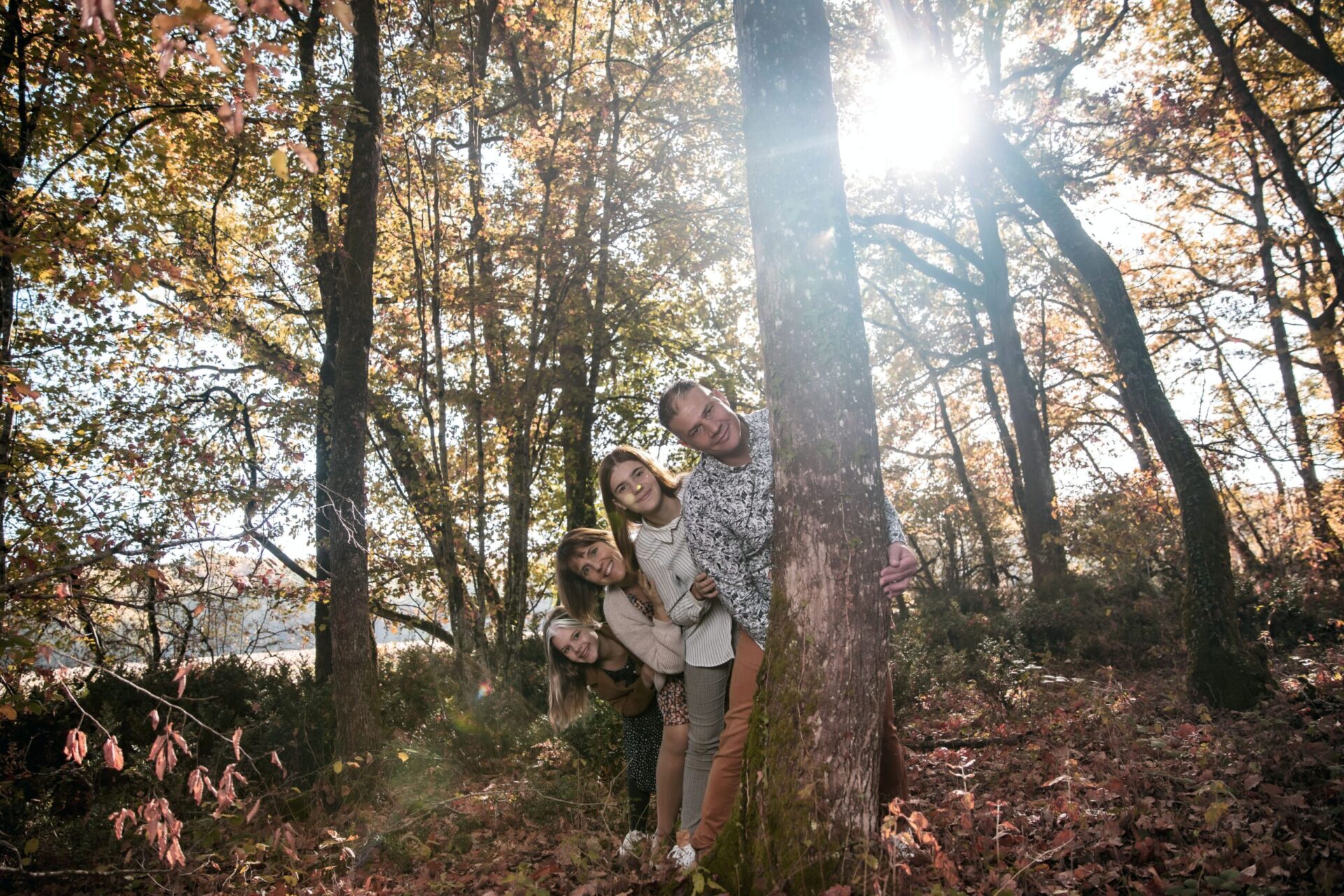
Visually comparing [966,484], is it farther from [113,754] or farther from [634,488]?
[113,754]

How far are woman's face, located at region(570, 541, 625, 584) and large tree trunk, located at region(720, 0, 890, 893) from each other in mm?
1425

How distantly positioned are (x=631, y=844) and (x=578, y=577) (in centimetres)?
142

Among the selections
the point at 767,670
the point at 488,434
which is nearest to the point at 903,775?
the point at 767,670

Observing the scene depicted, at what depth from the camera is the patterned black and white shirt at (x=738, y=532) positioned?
11.4ft

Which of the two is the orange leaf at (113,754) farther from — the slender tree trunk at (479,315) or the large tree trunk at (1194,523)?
the large tree trunk at (1194,523)

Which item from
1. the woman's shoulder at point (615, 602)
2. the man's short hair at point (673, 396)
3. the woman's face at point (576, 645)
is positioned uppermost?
the man's short hair at point (673, 396)

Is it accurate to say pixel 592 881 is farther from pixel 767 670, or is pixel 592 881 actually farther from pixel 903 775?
pixel 903 775

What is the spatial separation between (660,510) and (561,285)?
6952 millimetres

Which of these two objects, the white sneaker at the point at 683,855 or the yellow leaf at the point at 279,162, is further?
the white sneaker at the point at 683,855

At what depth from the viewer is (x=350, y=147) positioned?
9.61 m

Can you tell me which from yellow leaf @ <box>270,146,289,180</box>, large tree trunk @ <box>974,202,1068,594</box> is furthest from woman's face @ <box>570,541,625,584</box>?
large tree trunk @ <box>974,202,1068,594</box>

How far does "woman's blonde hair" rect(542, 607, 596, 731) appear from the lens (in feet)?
15.6

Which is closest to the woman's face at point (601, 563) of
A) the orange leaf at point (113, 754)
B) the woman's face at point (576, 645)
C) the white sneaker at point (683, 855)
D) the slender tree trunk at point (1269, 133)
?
the woman's face at point (576, 645)

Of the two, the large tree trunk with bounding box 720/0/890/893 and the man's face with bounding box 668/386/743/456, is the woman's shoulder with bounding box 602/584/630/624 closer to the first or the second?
the man's face with bounding box 668/386/743/456
